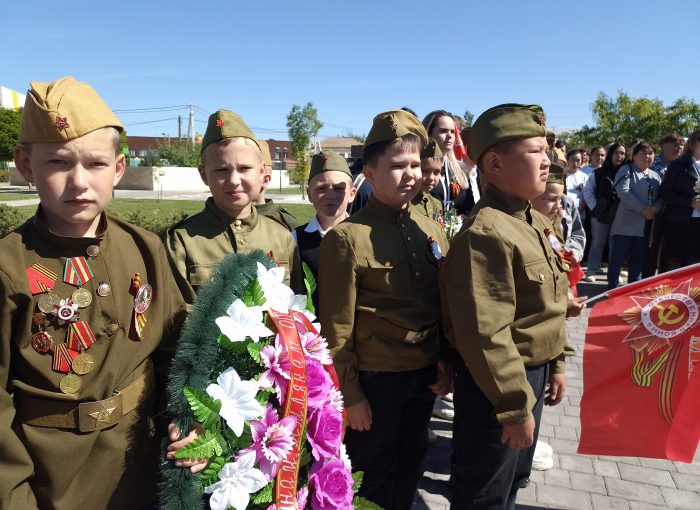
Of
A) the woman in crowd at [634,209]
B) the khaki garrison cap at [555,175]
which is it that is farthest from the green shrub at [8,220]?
the woman in crowd at [634,209]

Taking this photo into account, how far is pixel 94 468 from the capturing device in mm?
1523

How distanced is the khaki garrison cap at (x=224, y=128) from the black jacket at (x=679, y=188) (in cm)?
635

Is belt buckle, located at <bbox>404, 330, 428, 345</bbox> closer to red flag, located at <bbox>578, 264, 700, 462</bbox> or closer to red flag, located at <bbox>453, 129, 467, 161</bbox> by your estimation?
red flag, located at <bbox>578, 264, 700, 462</bbox>

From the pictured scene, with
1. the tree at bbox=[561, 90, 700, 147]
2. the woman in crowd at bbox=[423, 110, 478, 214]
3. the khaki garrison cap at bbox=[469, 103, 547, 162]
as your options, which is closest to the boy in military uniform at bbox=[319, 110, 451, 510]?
the khaki garrison cap at bbox=[469, 103, 547, 162]

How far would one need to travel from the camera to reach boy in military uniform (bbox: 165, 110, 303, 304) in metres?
2.24

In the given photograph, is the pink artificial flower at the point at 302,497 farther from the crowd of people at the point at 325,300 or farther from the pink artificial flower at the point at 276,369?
the pink artificial flower at the point at 276,369

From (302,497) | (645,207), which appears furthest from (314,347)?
(645,207)

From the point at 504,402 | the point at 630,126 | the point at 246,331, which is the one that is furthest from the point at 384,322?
the point at 630,126

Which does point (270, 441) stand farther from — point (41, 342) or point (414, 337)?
point (414, 337)

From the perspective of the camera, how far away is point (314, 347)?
5.82 feet

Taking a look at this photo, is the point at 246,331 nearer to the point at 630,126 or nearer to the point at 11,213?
the point at 11,213

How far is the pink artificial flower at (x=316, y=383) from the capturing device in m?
1.75

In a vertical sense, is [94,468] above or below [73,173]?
below

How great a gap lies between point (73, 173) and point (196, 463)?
2.84 ft
